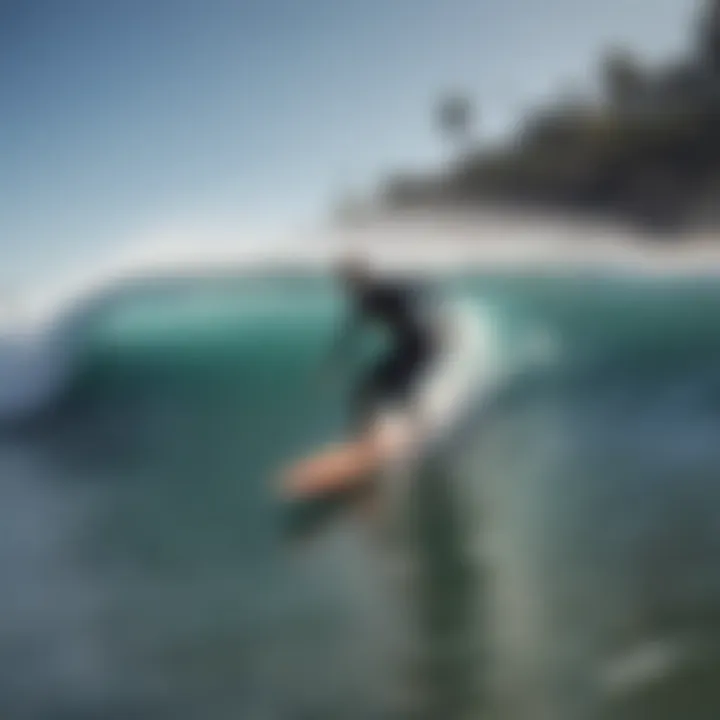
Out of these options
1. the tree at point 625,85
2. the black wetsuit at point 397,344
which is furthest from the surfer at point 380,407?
the tree at point 625,85

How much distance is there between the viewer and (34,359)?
1.26 metres

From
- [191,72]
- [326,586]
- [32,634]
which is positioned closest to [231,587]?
[326,586]

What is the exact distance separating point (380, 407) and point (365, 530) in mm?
126

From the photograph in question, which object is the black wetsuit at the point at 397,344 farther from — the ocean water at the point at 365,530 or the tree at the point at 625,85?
the tree at the point at 625,85

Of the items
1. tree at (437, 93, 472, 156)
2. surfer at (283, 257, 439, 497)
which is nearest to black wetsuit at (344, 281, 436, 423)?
surfer at (283, 257, 439, 497)

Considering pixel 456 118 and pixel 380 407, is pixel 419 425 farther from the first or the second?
pixel 456 118

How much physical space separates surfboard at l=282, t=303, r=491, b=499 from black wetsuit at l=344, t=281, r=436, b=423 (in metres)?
0.01

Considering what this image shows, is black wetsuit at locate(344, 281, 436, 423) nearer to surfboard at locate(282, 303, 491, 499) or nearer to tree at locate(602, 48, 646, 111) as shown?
surfboard at locate(282, 303, 491, 499)

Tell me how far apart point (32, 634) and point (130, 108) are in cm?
57

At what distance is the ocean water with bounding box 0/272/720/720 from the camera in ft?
3.78

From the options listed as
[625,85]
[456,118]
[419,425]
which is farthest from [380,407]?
[625,85]

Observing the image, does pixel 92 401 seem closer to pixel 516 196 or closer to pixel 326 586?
pixel 326 586

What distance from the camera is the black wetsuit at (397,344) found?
119 centimetres

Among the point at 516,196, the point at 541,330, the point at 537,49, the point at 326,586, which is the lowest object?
the point at 326,586
